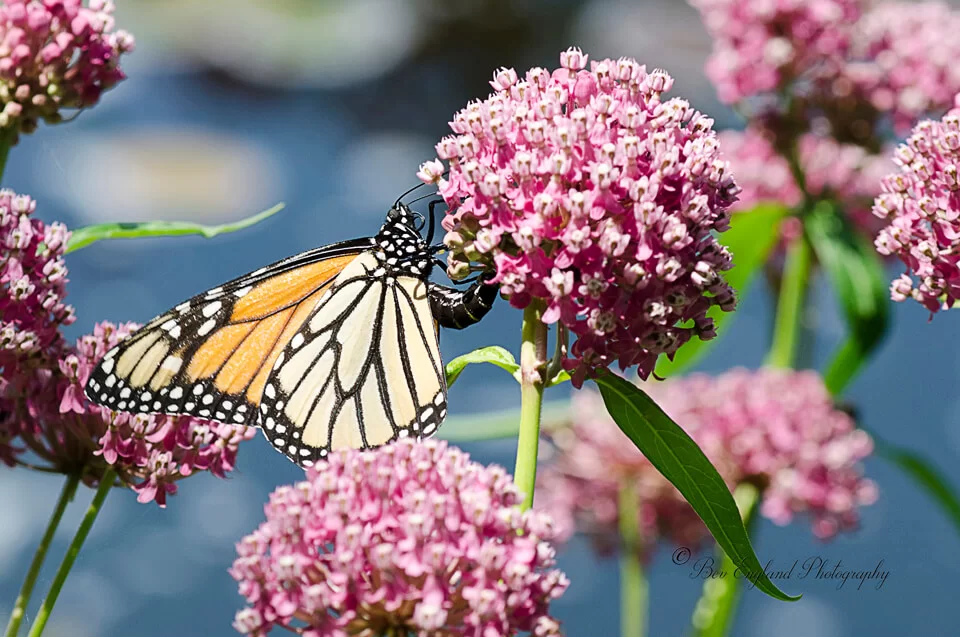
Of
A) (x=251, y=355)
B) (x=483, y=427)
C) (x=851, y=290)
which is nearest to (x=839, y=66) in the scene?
(x=851, y=290)

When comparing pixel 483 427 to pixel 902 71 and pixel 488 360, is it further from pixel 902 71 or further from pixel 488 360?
pixel 902 71

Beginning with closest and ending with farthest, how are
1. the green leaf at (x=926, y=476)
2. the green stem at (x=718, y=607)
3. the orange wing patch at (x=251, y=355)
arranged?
the orange wing patch at (x=251, y=355) → the green stem at (x=718, y=607) → the green leaf at (x=926, y=476)

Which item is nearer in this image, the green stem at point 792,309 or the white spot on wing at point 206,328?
the white spot on wing at point 206,328

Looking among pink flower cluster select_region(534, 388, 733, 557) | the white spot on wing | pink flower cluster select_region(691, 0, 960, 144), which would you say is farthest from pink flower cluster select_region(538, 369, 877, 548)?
the white spot on wing

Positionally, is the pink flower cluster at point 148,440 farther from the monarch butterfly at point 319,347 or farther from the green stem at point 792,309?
the green stem at point 792,309

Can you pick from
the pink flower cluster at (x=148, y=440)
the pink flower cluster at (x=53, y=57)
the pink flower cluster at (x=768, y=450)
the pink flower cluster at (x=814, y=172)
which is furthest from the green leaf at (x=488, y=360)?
the pink flower cluster at (x=814, y=172)
